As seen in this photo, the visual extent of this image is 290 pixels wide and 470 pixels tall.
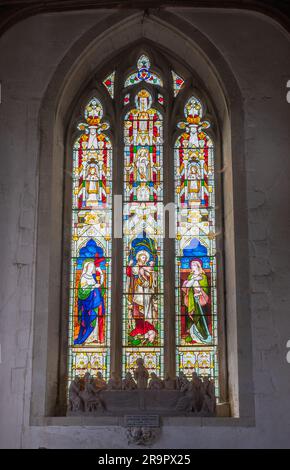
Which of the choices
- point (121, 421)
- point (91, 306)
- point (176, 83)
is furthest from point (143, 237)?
point (121, 421)

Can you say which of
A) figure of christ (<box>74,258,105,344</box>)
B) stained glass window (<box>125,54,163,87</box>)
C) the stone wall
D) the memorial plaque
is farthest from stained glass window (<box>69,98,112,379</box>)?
the memorial plaque

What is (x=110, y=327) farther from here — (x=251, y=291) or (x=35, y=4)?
(x=35, y=4)

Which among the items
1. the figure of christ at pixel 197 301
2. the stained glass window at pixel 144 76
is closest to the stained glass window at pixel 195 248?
the figure of christ at pixel 197 301

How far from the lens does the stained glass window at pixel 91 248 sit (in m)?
9.30

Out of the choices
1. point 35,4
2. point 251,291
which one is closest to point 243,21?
point 35,4

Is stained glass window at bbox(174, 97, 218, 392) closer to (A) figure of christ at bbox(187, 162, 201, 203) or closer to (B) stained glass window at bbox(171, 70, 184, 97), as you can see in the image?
(A) figure of christ at bbox(187, 162, 201, 203)

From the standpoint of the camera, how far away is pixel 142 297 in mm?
9469

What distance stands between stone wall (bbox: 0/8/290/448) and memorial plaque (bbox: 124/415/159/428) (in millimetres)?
122

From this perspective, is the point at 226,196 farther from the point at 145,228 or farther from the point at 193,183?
the point at 145,228

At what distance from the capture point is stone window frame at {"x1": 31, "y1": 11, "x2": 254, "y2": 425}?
8664 millimetres

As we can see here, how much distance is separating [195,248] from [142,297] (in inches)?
34.4

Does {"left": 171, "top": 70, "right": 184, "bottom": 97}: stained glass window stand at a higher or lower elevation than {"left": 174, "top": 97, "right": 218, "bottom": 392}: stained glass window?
higher

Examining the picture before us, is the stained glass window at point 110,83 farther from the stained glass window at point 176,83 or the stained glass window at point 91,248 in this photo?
the stained glass window at point 176,83

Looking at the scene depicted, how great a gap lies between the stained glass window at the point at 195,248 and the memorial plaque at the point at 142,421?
3.16ft
